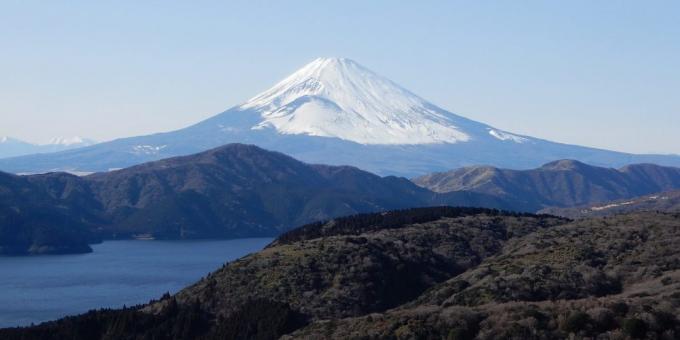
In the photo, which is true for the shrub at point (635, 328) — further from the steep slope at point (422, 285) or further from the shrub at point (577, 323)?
the steep slope at point (422, 285)

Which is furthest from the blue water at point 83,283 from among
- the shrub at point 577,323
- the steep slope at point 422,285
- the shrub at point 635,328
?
the shrub at point 635,328

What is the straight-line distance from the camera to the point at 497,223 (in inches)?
4786

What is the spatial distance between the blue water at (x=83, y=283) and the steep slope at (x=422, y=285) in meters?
27.1

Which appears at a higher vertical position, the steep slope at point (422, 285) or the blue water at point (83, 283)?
the steep slope at point (422, 285)

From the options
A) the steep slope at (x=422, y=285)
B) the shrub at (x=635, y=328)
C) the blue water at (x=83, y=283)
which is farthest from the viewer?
the blue water at (x=83, y=283)

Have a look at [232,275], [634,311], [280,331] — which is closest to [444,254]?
[232,275]

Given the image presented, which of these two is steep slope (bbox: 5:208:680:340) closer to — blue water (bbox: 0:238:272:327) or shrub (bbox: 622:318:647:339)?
shrub (bbox: 622:318:647:339)

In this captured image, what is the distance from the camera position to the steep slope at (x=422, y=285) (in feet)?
190

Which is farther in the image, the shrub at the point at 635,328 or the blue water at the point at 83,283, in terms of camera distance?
the blue water at the point at 83,283

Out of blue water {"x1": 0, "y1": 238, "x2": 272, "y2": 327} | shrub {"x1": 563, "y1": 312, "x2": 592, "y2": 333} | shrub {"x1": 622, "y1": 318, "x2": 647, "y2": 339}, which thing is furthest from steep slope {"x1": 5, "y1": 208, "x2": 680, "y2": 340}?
blue water {"x1": 0, "y1": 238, "x2": 272, "y2": 327}

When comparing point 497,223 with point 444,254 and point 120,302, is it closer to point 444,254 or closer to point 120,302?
point 444,254

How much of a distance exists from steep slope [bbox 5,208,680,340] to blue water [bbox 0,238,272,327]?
27.1m

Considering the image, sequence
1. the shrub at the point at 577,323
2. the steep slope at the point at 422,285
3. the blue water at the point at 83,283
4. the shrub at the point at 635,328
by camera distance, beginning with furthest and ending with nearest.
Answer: the blue water at the point at 83,283
the steep slope at the point at 422,285
the shrub at the point at 577,323
the shrub at the point at 635,328

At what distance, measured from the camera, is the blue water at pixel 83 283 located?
128 m
